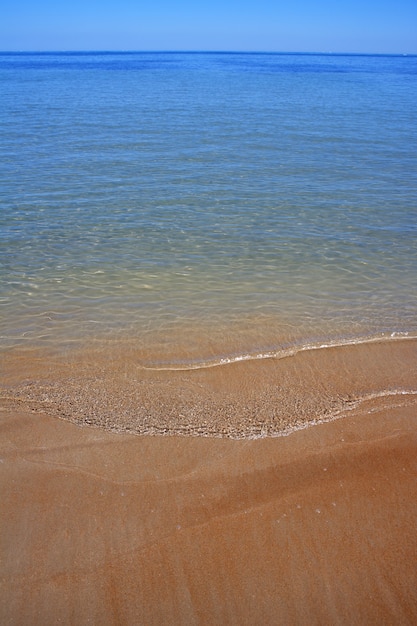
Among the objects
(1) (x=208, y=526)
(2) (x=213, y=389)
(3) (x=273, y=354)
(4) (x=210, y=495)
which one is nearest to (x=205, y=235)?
(3) (x=273, y=354)

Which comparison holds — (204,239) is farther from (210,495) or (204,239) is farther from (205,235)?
(210,495)

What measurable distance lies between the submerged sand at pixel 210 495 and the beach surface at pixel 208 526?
0.01m

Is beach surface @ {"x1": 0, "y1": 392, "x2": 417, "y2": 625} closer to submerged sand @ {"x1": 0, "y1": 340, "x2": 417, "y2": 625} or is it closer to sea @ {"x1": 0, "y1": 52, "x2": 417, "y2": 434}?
submerged sand @ {"x1": 0, "y1": 340, "x2": 417, "y2": 625}

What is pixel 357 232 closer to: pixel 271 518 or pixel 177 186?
pixel 177 186

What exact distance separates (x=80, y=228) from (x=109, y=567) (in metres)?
8.12

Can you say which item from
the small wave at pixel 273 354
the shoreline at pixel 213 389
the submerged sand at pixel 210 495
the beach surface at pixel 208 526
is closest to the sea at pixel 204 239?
the small wave at pixel 273 354

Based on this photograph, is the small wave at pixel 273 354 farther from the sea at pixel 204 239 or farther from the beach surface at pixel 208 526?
the beach surface at pixel 208 526

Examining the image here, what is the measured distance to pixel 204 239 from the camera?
33.4 ft

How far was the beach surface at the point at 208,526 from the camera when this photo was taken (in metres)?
3.41

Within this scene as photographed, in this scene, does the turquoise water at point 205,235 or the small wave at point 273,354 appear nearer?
the small wave at point 273,354

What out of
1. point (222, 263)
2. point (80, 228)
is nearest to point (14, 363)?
point (222, 263)

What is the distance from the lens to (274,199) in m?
12.5

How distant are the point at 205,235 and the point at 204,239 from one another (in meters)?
0.21

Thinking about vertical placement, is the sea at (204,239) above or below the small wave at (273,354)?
above
